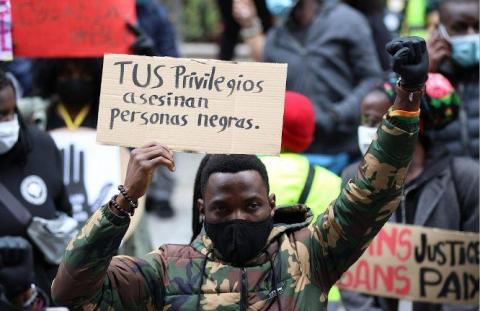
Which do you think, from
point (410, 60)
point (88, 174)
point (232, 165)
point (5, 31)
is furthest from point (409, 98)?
point (88, 174)

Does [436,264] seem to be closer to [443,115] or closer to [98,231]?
[443,115]

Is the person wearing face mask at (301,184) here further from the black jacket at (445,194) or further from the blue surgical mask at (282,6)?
A: the blue surgical mask at (282,6)

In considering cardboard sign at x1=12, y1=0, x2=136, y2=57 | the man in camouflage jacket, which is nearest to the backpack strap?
the man in camouflage jacket

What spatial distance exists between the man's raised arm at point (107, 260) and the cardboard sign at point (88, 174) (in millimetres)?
2308

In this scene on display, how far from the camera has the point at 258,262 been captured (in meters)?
3.50

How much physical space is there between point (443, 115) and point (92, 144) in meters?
1.90

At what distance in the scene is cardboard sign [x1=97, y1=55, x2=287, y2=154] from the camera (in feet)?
11.3

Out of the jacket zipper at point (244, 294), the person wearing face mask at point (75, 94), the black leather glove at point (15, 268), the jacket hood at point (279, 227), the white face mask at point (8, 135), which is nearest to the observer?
the black leather glove at point (15, 268)

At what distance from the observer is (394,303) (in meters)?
5.16

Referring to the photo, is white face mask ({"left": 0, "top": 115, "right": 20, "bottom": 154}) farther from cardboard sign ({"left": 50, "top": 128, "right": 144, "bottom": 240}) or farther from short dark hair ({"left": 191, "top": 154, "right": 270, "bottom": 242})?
short dark hair ({"left": 191, "top": 154, "right": 270, "bottom": 242})

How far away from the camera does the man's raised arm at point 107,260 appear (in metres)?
3.20

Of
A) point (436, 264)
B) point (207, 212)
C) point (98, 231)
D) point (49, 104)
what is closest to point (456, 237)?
point (436, 264)

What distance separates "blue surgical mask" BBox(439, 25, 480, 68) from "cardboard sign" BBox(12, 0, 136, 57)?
1.76 m

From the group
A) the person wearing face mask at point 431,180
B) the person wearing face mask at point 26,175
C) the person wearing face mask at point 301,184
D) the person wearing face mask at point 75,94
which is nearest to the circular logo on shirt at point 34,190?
the person wearing face mask at point 26,175
